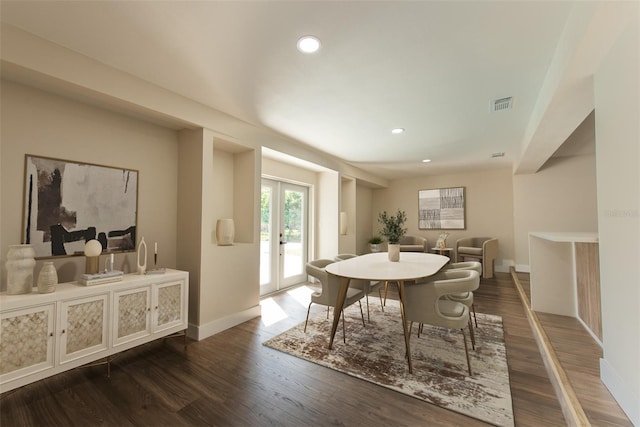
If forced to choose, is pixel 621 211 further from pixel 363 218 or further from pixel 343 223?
pixel 363 218

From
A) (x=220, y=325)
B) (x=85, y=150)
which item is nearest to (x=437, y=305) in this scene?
(x=220, y=325)

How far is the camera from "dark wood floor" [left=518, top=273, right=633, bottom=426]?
58.2 inches

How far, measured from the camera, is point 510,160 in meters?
5.36

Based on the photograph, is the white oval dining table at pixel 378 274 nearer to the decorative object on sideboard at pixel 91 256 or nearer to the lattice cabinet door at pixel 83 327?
the lattice cabinet door at pixel 83 327

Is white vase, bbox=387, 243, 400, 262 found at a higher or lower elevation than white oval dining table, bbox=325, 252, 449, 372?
higher

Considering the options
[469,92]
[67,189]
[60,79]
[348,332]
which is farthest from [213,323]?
[469,92]

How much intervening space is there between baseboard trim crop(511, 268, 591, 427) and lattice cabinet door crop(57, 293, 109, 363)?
331cm

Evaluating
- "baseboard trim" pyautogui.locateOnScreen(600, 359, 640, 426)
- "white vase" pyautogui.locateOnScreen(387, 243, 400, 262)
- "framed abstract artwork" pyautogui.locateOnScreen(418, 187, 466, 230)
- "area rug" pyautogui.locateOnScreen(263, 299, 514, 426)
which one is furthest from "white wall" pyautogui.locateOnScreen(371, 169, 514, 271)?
"baseboard trim" pyautogui.locateOnScreen(600, 359, 640, 426)

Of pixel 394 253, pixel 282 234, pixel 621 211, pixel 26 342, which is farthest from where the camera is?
pixel 282 234

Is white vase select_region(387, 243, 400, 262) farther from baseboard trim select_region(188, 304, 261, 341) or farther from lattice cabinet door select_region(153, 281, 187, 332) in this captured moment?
lattice cabinet door select_region(153, 281, 187, 332)

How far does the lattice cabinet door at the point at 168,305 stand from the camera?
2.46m

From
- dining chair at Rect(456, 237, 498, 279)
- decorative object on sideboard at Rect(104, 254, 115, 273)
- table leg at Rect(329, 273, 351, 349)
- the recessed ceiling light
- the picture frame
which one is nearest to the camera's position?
the recessed ceiling light

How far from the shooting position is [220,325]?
303 cm

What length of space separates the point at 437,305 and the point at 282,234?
10.6 ft
